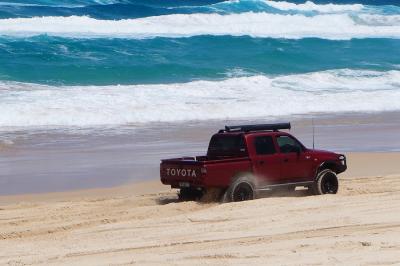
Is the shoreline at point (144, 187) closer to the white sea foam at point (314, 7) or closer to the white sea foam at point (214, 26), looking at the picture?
the white sea foam at point (214, 26)

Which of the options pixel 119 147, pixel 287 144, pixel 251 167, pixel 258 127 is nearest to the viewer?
pixel 251 167

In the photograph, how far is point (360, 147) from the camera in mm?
20219

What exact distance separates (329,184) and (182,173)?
2417mm

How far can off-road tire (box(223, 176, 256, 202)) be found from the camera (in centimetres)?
1349

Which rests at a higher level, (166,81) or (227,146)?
(227,146)

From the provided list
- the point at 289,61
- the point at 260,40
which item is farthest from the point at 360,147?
the point at 260,40

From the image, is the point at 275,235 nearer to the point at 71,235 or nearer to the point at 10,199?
the point at 71,235

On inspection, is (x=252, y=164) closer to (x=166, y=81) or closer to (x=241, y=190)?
(x=241, y=190)

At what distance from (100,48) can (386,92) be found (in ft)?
49.2

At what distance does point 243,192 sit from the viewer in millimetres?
13656

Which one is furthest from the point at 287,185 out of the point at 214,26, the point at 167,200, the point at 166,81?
the point at 214,26

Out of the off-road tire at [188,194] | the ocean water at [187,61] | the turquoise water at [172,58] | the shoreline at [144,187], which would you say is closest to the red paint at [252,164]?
the off-road tire at [188,194]

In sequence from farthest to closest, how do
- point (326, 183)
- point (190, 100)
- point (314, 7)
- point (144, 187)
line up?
point (314, 7), point (190, 100), point (144, 187), point (326, 183)

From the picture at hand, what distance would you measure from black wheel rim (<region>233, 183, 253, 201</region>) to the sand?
0.93ft
